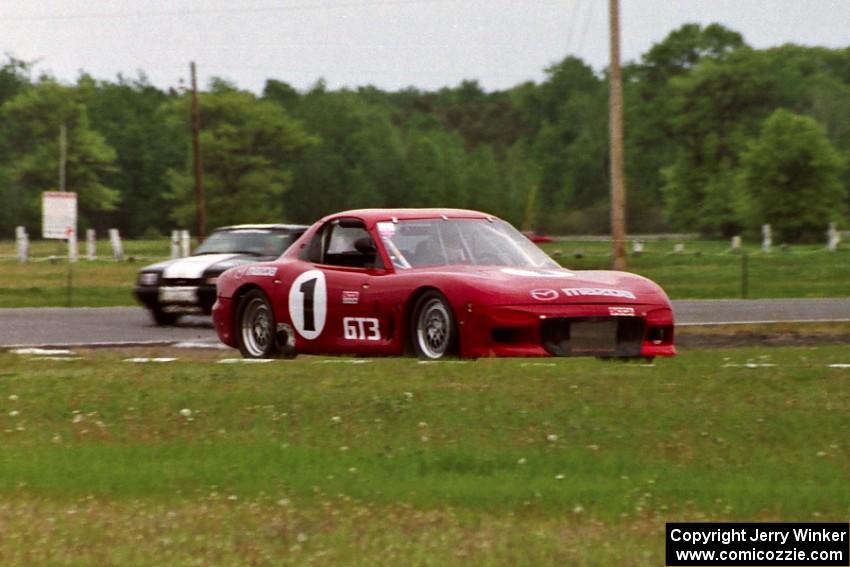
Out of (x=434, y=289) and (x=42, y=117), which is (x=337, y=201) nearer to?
(x=42, y=117)

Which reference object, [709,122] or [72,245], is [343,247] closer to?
[72,245]

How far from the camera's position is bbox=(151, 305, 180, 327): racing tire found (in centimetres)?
2161

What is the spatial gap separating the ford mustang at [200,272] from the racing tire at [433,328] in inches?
327

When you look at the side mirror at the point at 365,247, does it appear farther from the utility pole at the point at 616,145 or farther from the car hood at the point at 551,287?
the utility pole at the point at 616,145

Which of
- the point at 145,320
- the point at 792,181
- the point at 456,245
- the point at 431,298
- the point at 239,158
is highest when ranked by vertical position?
the point at 239,158

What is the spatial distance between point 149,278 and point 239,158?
3030 inches

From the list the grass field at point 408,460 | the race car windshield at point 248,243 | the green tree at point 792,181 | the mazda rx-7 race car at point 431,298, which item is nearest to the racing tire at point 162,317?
the race car windshield at point 248,243

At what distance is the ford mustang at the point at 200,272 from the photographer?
21297 mm

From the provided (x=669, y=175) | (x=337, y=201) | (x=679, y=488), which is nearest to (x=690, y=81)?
(x=669, y=175)

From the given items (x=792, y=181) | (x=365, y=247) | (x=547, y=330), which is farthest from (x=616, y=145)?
(x=792, y=181)

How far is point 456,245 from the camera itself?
13.7 metres

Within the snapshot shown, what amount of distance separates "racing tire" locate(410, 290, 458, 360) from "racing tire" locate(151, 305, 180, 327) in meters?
9.17

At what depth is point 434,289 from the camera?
12.7m

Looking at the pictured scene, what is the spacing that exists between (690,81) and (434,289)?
84.8m
